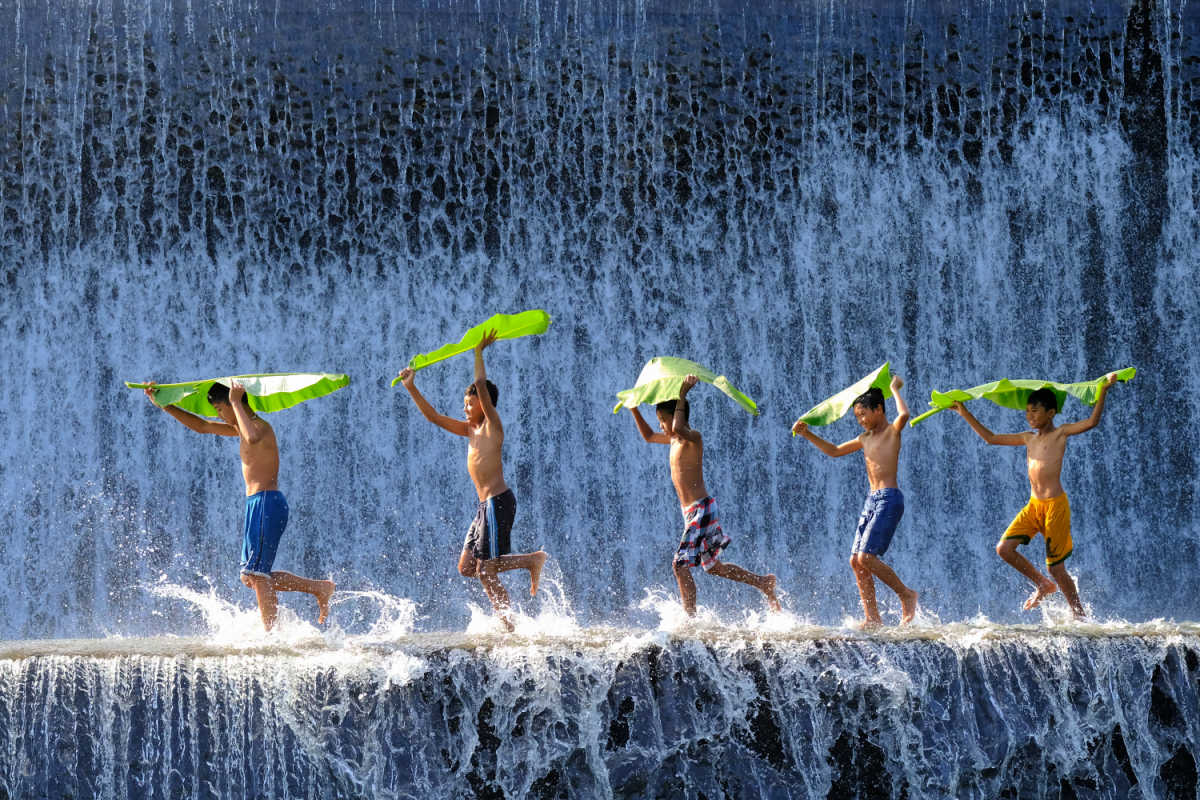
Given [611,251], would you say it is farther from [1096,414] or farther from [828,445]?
[1096,414]

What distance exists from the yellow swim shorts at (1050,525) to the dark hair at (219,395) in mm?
3960

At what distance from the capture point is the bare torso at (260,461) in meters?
8.17

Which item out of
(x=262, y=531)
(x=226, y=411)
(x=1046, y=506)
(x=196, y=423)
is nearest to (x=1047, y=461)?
(x=1046, y=506)

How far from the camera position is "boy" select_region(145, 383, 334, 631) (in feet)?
26.4

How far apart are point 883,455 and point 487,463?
1991 mm

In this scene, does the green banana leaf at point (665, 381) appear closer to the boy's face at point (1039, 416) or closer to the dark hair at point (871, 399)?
the dark hair at point (871, 399)

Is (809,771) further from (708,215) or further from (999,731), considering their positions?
(708,215)

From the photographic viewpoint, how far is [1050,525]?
855 cm

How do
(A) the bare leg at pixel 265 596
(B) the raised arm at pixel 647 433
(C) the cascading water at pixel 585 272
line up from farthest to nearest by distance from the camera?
(C) the cascading water at pixel 585 272 → (B) the raised arm at pixel 647 433 → (A) the bare leg at pixel 265 596

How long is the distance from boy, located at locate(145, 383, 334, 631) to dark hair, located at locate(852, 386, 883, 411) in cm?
286

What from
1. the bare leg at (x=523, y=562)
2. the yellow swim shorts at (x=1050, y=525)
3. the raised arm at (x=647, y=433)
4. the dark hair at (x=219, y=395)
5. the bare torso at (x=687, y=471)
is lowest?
the bare leg at (x=523, y=562)

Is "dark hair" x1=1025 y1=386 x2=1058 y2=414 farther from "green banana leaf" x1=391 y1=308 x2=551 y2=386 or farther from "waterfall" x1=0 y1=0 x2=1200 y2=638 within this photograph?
"waterfall" x1=0 y1=0 x2=1200 y2=638

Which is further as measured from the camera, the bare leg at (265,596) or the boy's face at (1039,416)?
the boy's face at (1039,416)

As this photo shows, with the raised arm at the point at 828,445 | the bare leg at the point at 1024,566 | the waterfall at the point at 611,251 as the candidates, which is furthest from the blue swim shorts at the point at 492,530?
the waterfall at the point at 611,251
